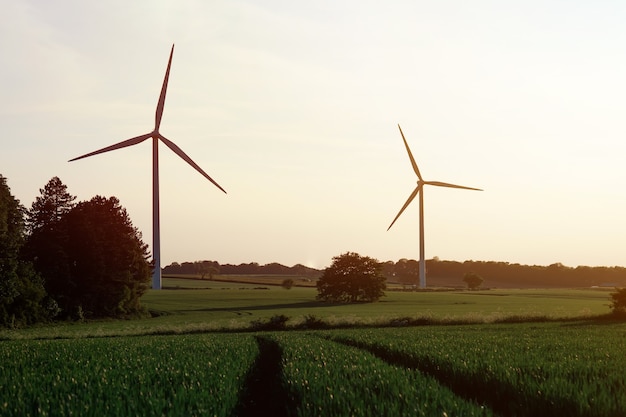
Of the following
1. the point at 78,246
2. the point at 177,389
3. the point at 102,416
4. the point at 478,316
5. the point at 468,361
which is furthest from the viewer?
the point at 78,246

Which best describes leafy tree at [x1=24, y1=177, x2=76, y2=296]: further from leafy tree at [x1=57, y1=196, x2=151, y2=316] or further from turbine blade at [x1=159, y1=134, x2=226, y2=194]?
turbine blade at [x1=159, y1=134, x2=226, y2=194]

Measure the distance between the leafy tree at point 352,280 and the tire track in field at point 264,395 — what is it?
102285 mm

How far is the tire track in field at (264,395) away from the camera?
16688 millimetres

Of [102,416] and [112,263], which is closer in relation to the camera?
[102,416]

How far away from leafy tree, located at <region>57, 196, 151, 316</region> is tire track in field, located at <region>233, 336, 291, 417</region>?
6446 centimetres

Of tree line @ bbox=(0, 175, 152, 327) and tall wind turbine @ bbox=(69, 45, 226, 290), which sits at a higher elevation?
tall wind turbine @ bbox=(69, 45, 226, 290)

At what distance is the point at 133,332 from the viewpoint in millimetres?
59000

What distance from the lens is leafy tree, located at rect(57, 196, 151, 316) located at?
8656cm

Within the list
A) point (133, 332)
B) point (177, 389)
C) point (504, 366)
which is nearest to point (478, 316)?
point (133, 332)

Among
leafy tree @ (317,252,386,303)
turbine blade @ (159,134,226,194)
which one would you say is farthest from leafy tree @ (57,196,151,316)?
leafy tree @ (317,252,386,303)

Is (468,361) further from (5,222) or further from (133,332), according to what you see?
(5,222)

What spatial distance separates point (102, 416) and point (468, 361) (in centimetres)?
1205

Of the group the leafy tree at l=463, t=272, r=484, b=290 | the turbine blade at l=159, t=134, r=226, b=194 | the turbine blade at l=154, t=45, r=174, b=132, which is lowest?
the leafy tree at l=463, t=272, r=484, b=290

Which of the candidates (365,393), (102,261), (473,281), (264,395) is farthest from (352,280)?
(365,393)
